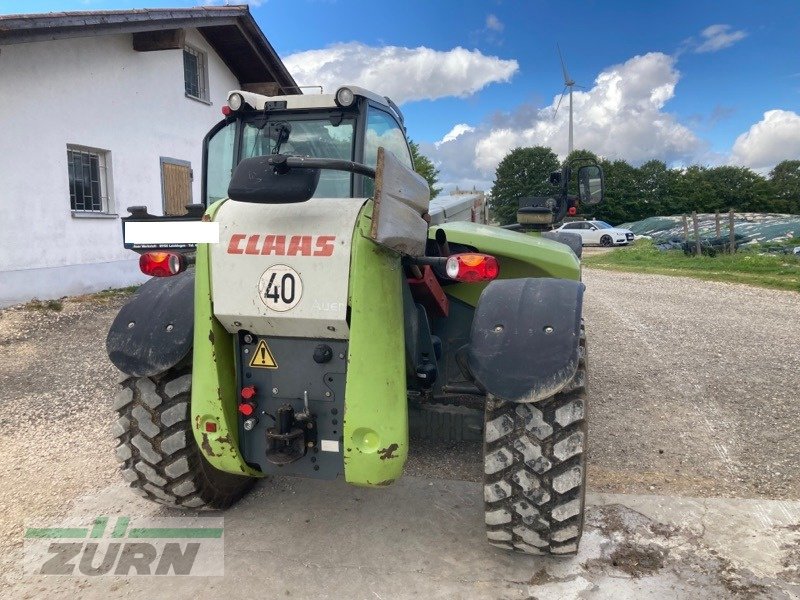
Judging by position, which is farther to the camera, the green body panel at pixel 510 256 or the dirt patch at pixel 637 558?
the green body panel at pixel 510 256

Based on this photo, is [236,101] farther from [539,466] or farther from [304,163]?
[539,466]

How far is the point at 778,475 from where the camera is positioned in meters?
3.71

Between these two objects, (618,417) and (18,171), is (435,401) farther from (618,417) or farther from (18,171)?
Answer: (18,171)

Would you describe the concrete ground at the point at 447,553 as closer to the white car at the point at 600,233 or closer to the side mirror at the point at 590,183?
the side mirror at the point at 590,183

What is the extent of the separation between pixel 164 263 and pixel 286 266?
2.30 feet

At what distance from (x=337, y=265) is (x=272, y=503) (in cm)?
168

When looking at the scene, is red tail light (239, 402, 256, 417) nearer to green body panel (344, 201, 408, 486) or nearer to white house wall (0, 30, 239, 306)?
green body panel (344, 201, 408, 486)

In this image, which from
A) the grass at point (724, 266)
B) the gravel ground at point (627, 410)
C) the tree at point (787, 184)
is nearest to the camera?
the gravel ground at point (627, 410)

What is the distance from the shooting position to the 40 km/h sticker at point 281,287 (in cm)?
243

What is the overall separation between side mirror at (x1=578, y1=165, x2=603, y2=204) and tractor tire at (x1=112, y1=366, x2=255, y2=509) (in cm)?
302

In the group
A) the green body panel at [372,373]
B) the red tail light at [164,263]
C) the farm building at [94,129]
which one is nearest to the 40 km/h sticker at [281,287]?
the green body panel at [372,373]

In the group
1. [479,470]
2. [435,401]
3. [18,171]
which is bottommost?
[479,470]

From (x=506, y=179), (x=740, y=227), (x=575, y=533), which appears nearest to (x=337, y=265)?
(x=575, y=533)

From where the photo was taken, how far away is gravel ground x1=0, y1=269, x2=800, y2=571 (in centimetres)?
370
